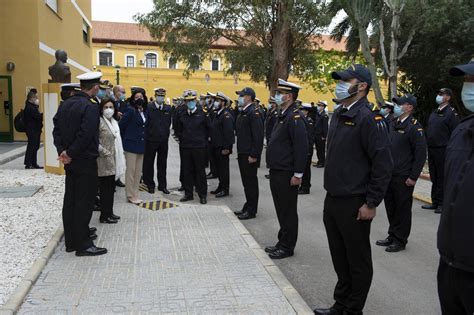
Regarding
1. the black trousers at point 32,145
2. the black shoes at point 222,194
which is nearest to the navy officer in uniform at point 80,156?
the black shoes at point 222,194

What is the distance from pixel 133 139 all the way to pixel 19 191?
2.58 metres

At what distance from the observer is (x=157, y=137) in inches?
381

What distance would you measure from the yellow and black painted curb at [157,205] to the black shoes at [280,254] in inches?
116

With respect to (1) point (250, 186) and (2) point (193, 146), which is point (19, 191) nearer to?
(2) point (193, 146)

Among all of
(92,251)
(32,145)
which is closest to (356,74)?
(92,251)

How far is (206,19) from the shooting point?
76.5 ft

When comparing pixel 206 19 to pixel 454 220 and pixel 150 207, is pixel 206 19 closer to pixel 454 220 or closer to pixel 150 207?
pixel 150 207

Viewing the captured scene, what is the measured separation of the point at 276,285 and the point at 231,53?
786 inches

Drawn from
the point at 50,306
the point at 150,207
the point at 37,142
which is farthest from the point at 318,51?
the point at 50,306

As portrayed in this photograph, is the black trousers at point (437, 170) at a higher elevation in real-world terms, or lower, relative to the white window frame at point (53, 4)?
lower

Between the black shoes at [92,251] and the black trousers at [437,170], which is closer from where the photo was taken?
the black shoes at [92,251]

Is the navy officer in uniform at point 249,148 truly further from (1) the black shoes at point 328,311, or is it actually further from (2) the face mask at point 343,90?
(2) the face mask at point 343,90

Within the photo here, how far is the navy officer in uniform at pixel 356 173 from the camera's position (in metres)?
3.81

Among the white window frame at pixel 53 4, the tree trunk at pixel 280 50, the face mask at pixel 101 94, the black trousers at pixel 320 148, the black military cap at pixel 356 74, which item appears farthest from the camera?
the tree trunk at pixel 280 50
